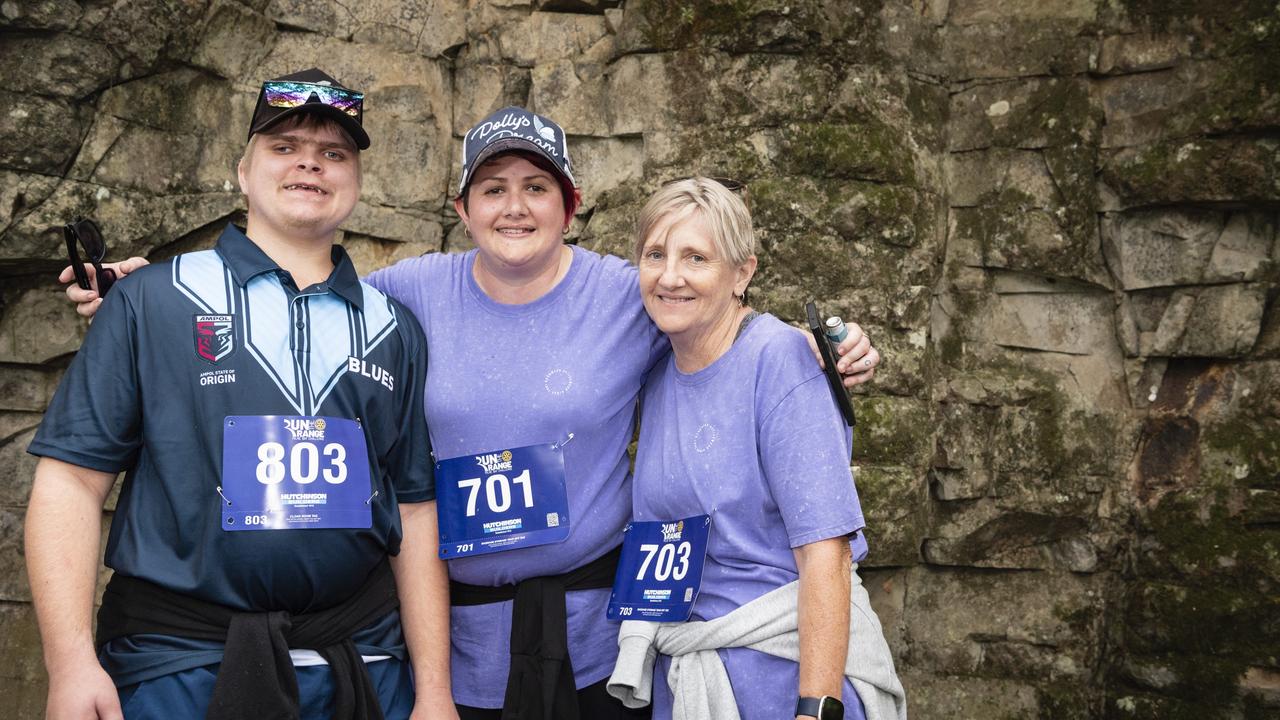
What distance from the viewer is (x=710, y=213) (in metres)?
2.72

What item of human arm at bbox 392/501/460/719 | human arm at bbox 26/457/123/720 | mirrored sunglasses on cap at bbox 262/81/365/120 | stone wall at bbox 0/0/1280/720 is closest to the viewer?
human arm at bbox 26/457/123/720

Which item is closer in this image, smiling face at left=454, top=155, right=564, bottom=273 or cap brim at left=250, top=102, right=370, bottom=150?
cap brim at left=250, top=102, right=370, bottom=150

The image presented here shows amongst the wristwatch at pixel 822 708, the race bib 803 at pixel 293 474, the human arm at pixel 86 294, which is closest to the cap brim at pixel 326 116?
the human arm at pixel 86 294

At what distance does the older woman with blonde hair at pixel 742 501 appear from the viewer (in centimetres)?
253

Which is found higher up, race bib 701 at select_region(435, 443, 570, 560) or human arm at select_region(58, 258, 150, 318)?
human arm at select_region(58, 258, 150, 318)

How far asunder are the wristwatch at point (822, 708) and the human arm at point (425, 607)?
89 centimetres

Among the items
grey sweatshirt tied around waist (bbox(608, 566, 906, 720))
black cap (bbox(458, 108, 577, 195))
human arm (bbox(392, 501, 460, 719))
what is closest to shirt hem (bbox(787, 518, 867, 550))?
grey sweatshirt tied around waist (bbox(608, 566, 906, 720))

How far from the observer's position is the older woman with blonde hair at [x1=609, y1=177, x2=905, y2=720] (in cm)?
253

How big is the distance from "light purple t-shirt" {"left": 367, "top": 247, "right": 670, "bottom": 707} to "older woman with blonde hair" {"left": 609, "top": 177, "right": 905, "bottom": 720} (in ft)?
0.48

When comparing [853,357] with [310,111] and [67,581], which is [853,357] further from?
[67,581]

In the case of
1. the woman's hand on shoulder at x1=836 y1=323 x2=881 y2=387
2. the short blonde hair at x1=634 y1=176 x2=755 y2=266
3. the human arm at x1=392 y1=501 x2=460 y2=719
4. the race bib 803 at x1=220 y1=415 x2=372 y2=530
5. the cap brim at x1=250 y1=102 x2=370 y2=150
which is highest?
the cap brim at x1=250 y1=102 x2=370 y2=150

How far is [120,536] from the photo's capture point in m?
2.47

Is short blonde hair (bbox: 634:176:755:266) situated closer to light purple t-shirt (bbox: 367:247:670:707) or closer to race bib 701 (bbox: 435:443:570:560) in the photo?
light purple t-shirt (bbox: 367:247:670:707)

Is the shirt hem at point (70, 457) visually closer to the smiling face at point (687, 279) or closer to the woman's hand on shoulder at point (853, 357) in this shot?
the smiling face at point (687, 279)
